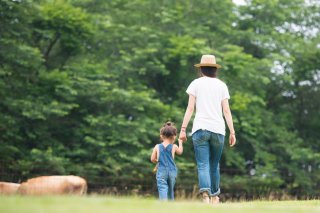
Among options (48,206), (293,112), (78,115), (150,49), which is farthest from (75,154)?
(48,206)

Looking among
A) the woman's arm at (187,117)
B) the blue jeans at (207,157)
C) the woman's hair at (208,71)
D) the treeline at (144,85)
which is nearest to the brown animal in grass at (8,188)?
the woman's arm at (187,117)

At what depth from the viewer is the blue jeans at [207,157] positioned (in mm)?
8148

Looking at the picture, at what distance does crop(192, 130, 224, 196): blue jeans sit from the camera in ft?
26.7

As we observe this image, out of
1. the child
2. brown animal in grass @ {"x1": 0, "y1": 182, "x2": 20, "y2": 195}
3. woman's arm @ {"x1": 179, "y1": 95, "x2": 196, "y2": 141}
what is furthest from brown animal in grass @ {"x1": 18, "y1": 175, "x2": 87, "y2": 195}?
woman's arm @ {"x1": 179, "y1": 95, "x2": 196, "y2": 141}

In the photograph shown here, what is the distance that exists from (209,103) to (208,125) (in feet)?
0.99

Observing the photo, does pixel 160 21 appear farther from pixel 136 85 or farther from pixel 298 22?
pixel 298 22

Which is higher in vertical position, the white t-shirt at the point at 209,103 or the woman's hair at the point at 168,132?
the white t-shirt at the point at 209,103

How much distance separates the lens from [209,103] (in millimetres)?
8461

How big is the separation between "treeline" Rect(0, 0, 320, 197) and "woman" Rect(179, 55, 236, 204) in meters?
12.8

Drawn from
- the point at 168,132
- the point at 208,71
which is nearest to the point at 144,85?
the point at 168,132

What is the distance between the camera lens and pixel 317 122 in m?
28.7

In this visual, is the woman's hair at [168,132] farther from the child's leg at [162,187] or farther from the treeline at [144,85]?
the treeline at [144,85]

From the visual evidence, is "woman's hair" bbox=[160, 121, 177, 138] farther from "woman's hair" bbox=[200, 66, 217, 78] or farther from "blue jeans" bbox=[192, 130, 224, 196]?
"woman's hair" bbox=[200, 66, 217, 78]

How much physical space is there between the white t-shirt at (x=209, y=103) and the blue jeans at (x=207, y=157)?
9 cm
